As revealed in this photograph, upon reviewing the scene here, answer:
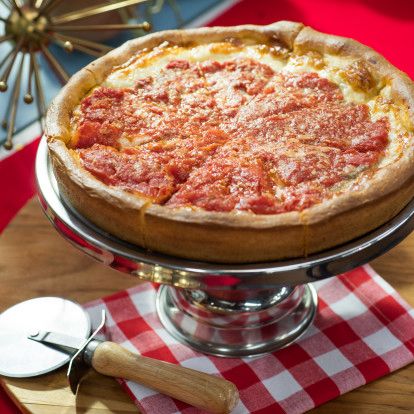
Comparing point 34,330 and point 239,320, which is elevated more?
point 34,330

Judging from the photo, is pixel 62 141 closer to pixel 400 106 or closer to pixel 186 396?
pixel 186 396

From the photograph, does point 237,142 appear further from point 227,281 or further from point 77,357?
point 77,357

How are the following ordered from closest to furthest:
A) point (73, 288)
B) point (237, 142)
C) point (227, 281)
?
point (227, 281)
point (237, 142)
point (73, 288)

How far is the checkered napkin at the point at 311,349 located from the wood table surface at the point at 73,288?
0.03 metres

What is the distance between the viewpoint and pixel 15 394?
1605mm

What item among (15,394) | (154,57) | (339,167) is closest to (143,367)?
(15,394)

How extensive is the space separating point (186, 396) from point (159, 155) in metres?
0.52

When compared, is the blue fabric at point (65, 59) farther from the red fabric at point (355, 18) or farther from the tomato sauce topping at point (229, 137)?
the tomato sauce topping at point (229, 137)

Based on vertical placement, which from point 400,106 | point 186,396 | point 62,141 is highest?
point 62,141

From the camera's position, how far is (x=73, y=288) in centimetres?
191

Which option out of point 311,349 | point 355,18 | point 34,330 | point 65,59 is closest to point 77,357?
point 34,330

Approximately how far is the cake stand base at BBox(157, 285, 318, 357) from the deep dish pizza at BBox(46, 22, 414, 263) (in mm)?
333

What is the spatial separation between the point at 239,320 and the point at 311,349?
0.19 m

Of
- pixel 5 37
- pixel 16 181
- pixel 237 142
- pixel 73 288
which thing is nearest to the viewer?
pixel 237 142
